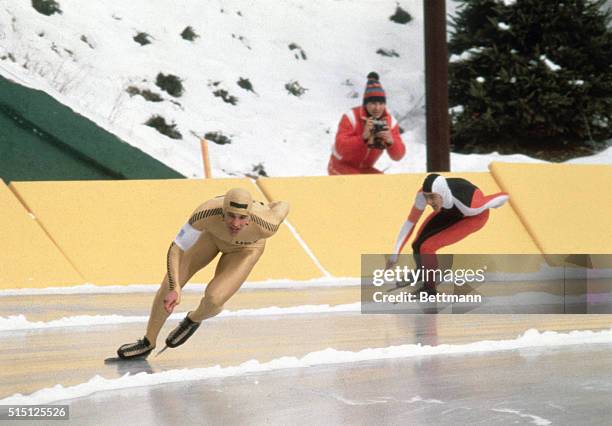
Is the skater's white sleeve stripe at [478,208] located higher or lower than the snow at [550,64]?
higher

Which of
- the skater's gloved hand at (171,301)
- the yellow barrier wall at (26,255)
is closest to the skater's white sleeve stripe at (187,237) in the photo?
the skater's gloved hand at (171,301)

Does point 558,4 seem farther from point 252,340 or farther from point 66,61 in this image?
point 252,340

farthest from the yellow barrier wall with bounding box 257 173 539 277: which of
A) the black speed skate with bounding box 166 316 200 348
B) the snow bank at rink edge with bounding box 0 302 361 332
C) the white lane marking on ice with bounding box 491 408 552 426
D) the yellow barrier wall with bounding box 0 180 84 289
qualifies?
the white lane marking on ice with bounding box 491 408 552 426

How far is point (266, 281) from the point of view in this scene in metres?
11.6

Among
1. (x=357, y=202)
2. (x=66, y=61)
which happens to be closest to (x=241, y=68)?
(x=66, y=61)

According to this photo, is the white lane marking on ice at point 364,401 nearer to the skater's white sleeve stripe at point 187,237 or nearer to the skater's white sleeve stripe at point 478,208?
the skater's white sleeve stripe at point 187,237

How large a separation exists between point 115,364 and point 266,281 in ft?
14.6

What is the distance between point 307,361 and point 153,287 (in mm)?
4168

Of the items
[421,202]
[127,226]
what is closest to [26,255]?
[127,226]

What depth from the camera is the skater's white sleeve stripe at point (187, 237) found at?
7398mm

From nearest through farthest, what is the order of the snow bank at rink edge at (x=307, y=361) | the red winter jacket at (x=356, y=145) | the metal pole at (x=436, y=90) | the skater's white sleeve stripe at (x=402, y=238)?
1. the snow bank at rink edge at (x=307, y=361)
2. the skater's white sleeve stripe at (x=402, y=238)
3. the red winter jacket at (x=356, y=145)
4. the metal pole at (x=436, y=90)

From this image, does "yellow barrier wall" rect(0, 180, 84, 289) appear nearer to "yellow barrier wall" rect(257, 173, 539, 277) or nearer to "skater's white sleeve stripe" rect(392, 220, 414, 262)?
"yellow barrier wall" rect(257, 173, 539, 277)

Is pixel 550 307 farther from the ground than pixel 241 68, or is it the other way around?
pixel 550 307

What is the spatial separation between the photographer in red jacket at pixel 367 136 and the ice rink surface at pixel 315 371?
2.03 m
